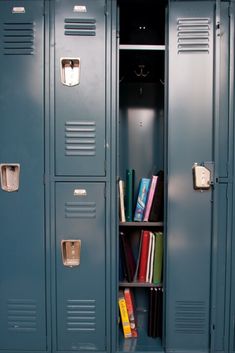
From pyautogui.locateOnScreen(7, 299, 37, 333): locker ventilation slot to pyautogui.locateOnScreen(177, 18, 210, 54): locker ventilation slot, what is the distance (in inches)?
69.8

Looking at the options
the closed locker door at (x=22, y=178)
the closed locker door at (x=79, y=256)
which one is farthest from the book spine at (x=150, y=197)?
the closed locker door at (x=22, y=178)

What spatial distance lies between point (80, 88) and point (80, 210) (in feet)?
2.38

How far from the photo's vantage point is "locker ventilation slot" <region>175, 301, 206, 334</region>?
5.36 feet

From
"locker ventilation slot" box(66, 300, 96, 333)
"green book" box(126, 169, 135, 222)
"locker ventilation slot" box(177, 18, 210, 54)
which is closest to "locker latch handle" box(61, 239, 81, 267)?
"locker ventilation slot" box(66, 300, 96, 333)

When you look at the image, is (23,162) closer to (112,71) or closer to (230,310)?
(112,71)

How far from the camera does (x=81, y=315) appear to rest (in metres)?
1.64

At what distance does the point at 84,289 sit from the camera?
5.35 feet

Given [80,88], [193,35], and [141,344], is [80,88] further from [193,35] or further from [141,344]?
[141,344]

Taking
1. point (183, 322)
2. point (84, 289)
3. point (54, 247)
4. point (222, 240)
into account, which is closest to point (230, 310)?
point (183, 322)

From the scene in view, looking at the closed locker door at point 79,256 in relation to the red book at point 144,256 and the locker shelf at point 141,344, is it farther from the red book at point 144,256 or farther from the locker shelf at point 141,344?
the red book at point 144,256

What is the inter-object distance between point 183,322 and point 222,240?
0.55m

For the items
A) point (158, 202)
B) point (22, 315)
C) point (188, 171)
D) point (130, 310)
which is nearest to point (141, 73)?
point (188, 171)

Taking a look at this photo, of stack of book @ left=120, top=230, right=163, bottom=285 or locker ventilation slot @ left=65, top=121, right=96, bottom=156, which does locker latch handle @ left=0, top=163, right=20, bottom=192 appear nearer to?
locker ventilation slot @ left=65, top=121, right=96, bottom=156

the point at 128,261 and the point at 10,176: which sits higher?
the point at 10,176
